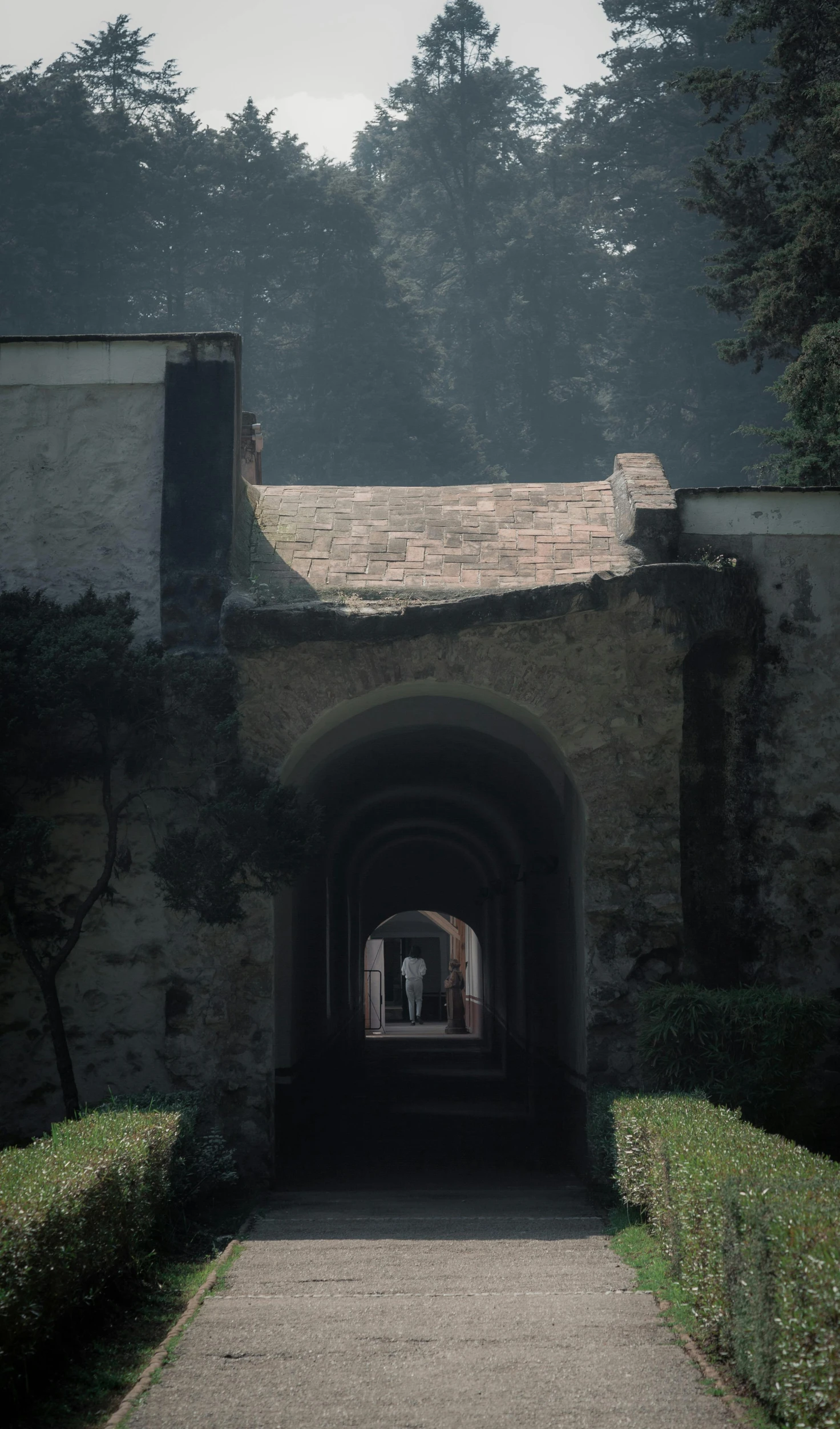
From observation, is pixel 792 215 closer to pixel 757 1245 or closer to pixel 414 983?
pixel 757 1245

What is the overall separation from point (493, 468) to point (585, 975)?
27704 mm

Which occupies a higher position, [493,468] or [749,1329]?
[493,468]

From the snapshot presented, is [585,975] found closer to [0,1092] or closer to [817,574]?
[817,574]

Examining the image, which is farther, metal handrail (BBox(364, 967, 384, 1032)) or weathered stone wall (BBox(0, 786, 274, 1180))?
metal handrail (BBox(364, 967, 384, 1032))

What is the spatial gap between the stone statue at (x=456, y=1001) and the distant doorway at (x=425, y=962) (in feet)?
0.50

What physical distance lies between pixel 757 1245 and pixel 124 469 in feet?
25.6

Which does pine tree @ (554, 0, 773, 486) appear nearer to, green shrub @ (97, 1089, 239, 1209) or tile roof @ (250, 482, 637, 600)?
tile roof @ (250, 482, 637, 600)

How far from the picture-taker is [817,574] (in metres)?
10.4

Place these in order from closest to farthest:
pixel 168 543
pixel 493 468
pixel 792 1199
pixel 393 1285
Result: pixel 792 1199 < pixel 393 1285 < pixel 168 543 < pixel 493 468

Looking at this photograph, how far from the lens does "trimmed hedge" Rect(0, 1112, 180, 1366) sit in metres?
4.73

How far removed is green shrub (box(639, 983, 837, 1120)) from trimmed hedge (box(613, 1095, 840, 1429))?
1.14 m

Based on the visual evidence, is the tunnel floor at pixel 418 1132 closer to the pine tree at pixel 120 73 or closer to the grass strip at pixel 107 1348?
the grass strip at pixel 107 1348

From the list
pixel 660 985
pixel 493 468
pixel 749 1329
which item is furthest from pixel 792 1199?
pixel 493 468

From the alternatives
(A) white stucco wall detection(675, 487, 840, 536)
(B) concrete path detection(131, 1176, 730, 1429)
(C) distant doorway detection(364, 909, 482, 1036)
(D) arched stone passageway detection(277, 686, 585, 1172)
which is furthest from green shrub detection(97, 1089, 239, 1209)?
(C) distant doorway detection(364, 909, 482, 1036)
